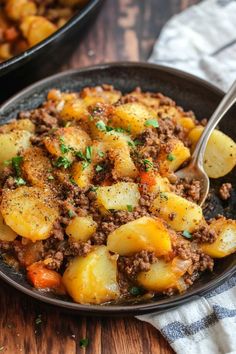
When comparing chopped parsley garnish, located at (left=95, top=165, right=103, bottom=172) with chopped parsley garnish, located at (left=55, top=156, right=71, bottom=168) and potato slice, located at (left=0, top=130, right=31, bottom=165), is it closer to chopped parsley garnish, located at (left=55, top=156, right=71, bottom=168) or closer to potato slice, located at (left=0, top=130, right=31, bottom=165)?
chopped parsley garnish, located at (left=55, top=156, right=71, bottom=168)

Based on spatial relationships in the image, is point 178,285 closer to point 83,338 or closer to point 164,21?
point 83,338

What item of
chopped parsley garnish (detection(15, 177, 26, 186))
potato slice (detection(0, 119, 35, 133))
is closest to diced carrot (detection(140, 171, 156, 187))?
chopped parsley garnish (detection(15, 177, 26, 186))

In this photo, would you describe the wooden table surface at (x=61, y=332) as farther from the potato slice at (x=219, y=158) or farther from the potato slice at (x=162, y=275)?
the potato slice at (x=219, y=158)

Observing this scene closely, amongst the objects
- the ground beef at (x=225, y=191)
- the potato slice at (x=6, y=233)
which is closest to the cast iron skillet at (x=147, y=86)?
the ground beef at (x=225, y=191)

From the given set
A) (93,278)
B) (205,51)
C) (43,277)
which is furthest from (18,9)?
(93,278)

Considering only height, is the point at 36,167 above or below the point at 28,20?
below

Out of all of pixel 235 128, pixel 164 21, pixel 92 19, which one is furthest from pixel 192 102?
pixel 164 21

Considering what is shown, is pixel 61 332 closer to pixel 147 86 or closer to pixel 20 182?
pixel 20 182
